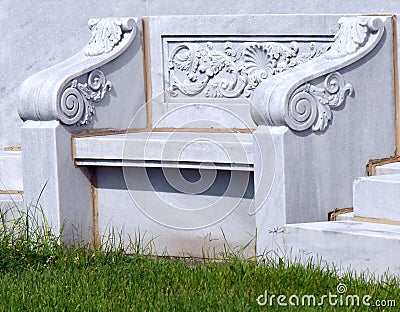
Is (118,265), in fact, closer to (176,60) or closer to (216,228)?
(216,228)

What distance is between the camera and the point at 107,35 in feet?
23.7

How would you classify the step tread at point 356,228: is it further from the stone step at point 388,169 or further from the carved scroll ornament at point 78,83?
the carved scroll ornament at point 78,83

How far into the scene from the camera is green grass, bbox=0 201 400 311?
5.09 m

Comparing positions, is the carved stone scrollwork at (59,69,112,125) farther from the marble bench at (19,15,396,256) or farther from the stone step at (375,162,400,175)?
the stone step at (375,162,400,175)

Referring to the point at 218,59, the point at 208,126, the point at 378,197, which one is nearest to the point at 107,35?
the point at 218,59

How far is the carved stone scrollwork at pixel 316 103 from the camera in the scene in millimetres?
6008


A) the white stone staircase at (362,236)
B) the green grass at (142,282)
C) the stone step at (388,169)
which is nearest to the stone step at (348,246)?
the white stone staircase at (362,236)

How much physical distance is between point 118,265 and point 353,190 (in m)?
1.48

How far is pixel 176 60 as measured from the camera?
24.0 ft

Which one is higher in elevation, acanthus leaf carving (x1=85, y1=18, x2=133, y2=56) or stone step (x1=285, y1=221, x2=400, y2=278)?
acanthus leaf carving (x1=85, y1=18, x2=133, y2=56)

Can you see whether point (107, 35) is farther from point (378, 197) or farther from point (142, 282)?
→ point (378, 197)

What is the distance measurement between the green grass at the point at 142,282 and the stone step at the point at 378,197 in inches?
20.3

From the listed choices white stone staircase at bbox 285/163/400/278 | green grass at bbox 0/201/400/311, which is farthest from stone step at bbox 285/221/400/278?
green grass at bbox 0/201/400/311

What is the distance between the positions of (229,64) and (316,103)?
1.11m
